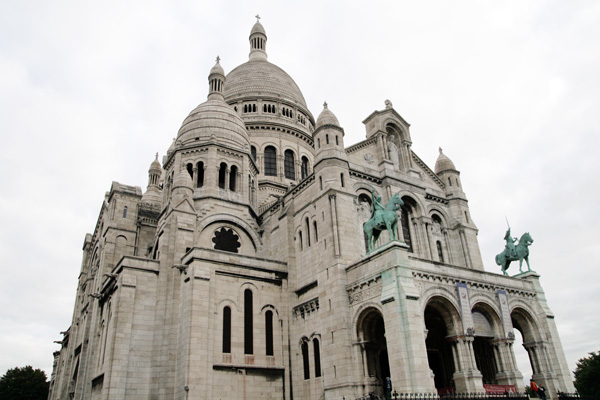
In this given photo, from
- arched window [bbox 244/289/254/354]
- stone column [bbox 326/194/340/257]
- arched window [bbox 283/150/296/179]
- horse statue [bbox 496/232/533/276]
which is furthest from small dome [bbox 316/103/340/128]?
arched window [bbox 283/150/296/179]

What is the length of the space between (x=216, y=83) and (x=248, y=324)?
25980 mm

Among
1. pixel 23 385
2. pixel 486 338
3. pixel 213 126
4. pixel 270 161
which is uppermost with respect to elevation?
pixel 270 161

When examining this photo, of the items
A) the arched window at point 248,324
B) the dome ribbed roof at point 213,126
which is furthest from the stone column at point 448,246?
the dome ribbed roof at point 213,126

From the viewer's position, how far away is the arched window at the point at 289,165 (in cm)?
5019

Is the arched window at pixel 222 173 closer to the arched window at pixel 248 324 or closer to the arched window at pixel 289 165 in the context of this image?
the arched window at pixel 248 324

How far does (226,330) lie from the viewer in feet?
95.1

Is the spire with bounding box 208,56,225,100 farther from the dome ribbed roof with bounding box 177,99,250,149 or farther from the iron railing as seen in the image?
the iron railing

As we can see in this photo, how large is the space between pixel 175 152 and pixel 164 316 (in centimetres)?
1474

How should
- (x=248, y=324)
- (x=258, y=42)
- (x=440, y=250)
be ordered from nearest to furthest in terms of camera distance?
(x=248, y=324)
(x=440, y=250)
(x=258, y=42)

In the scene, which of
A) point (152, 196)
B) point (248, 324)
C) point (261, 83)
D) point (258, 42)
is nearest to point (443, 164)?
point (248, 324)

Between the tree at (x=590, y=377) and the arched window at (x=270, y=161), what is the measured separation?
50238 millimetres

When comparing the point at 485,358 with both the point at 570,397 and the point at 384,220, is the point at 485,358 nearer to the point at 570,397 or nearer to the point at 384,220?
the point at 570,397

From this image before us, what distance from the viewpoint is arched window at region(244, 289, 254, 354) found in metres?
29.4

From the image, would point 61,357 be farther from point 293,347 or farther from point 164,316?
point 293,347
